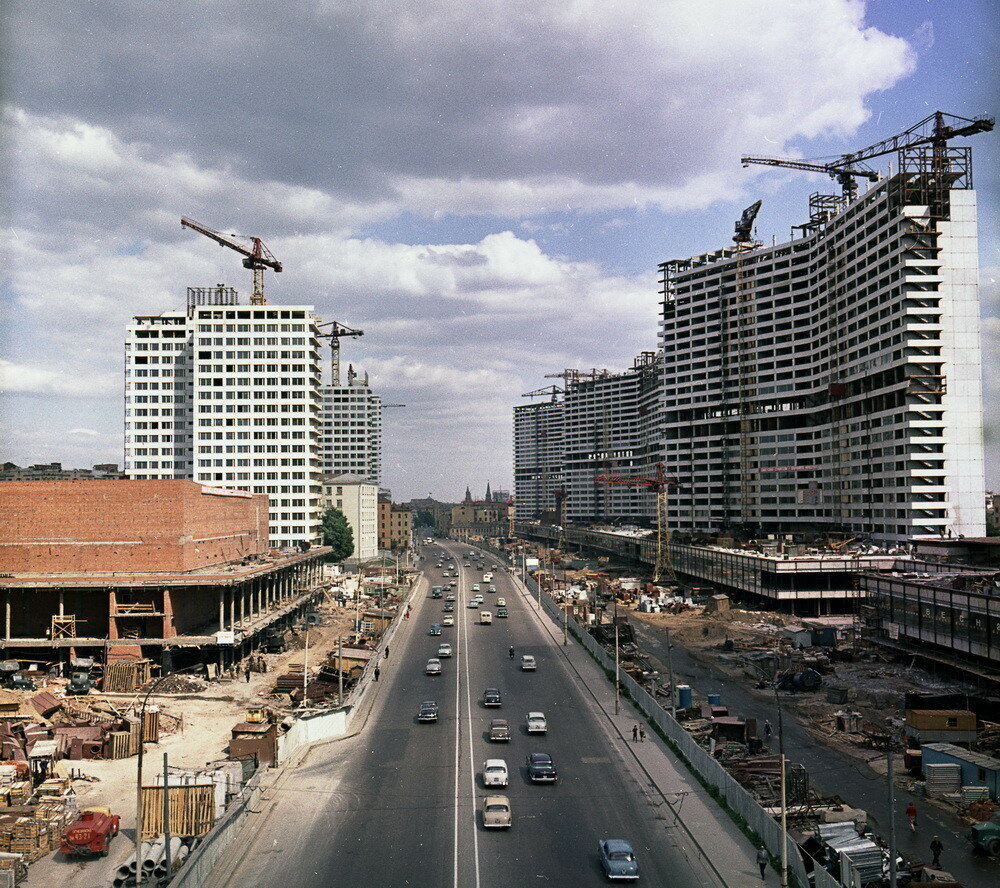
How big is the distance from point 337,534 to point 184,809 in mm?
125537

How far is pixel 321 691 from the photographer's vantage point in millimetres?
63688

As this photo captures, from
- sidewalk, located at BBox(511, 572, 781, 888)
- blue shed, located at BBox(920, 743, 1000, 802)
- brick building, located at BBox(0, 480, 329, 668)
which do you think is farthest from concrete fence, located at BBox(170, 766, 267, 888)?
brick building, located at BBox(0, 480, 329, 668)

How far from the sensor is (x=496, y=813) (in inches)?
1382

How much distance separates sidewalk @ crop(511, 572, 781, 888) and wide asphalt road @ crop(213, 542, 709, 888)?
2.61 feet

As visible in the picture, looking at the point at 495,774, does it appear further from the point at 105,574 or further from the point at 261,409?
the point at 261,409

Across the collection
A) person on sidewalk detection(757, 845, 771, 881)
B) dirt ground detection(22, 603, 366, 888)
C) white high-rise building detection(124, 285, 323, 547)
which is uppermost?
white high-rise building detection(124, 285, 323, 547)

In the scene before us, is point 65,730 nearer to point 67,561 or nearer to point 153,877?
point 153,877

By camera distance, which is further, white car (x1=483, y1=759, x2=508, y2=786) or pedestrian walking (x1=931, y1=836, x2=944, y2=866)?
white car (x1=483, y1=759, x2=508, y2=786)

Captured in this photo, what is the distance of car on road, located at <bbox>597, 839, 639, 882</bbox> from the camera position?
29.5m

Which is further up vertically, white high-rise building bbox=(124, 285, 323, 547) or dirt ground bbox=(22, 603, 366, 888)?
white high-rise building bbox=(124, 285, 323, 547)

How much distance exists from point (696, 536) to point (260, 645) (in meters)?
101

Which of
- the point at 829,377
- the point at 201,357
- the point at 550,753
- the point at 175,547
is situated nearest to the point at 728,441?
the point at 829,377

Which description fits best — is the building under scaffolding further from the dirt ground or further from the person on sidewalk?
the dirt ground

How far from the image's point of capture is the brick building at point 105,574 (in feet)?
237
